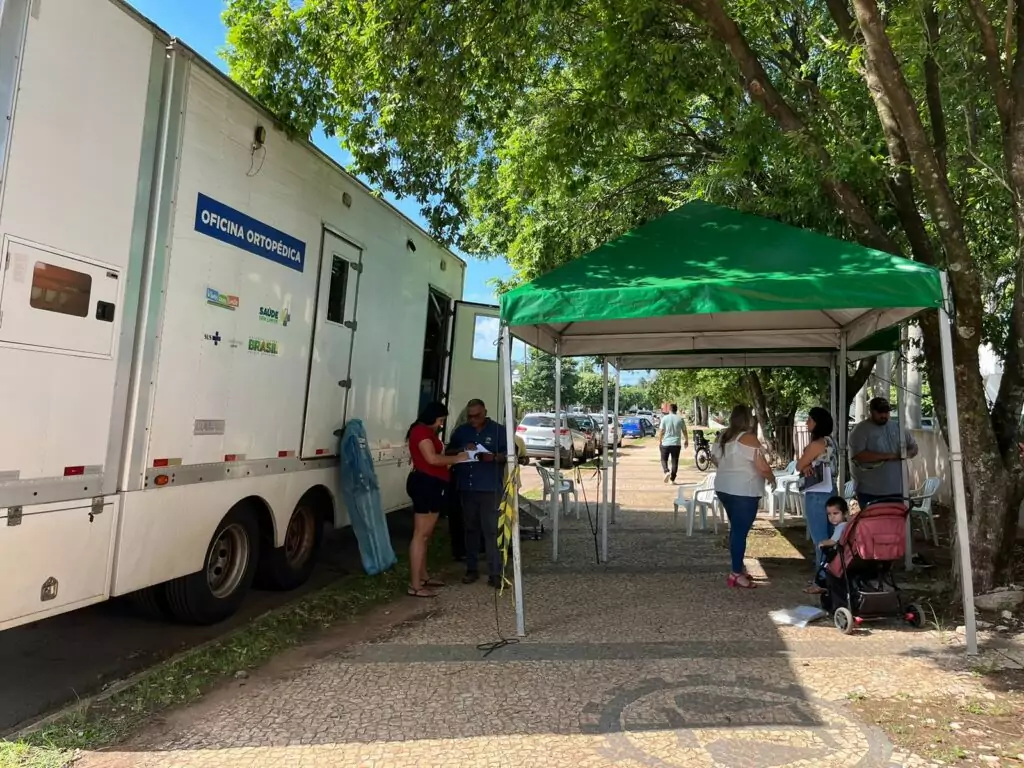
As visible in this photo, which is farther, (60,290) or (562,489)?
(562,489)

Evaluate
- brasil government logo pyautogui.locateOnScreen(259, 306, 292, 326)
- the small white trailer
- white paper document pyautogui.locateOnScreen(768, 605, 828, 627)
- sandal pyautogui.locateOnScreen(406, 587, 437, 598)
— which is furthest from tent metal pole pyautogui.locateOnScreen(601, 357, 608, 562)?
brasil government logo pyautogui.locateOnScreen(259, 306, 292, 326)

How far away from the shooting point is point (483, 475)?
6062 mm

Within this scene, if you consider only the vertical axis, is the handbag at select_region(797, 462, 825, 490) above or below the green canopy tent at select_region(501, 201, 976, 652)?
below

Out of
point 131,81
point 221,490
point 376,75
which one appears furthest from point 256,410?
point 376,75

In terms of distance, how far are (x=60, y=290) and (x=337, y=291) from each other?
2756mm

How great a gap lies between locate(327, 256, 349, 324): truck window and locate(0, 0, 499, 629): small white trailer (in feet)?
0.06

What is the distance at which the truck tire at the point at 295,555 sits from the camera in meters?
5.87

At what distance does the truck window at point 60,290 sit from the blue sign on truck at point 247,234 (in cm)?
93

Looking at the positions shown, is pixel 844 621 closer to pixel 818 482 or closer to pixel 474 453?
pixel 818 482

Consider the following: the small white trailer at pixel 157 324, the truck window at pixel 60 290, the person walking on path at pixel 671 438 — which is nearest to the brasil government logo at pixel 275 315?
the small white trailer at pixel 157 324

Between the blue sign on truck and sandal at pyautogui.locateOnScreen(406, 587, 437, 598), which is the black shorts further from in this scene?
the blue sign on truck

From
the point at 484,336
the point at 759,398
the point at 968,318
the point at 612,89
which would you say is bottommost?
the point at 968,318

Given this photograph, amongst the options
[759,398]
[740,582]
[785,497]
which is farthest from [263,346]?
[759,398]

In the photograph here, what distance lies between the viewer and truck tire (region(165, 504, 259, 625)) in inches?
189
